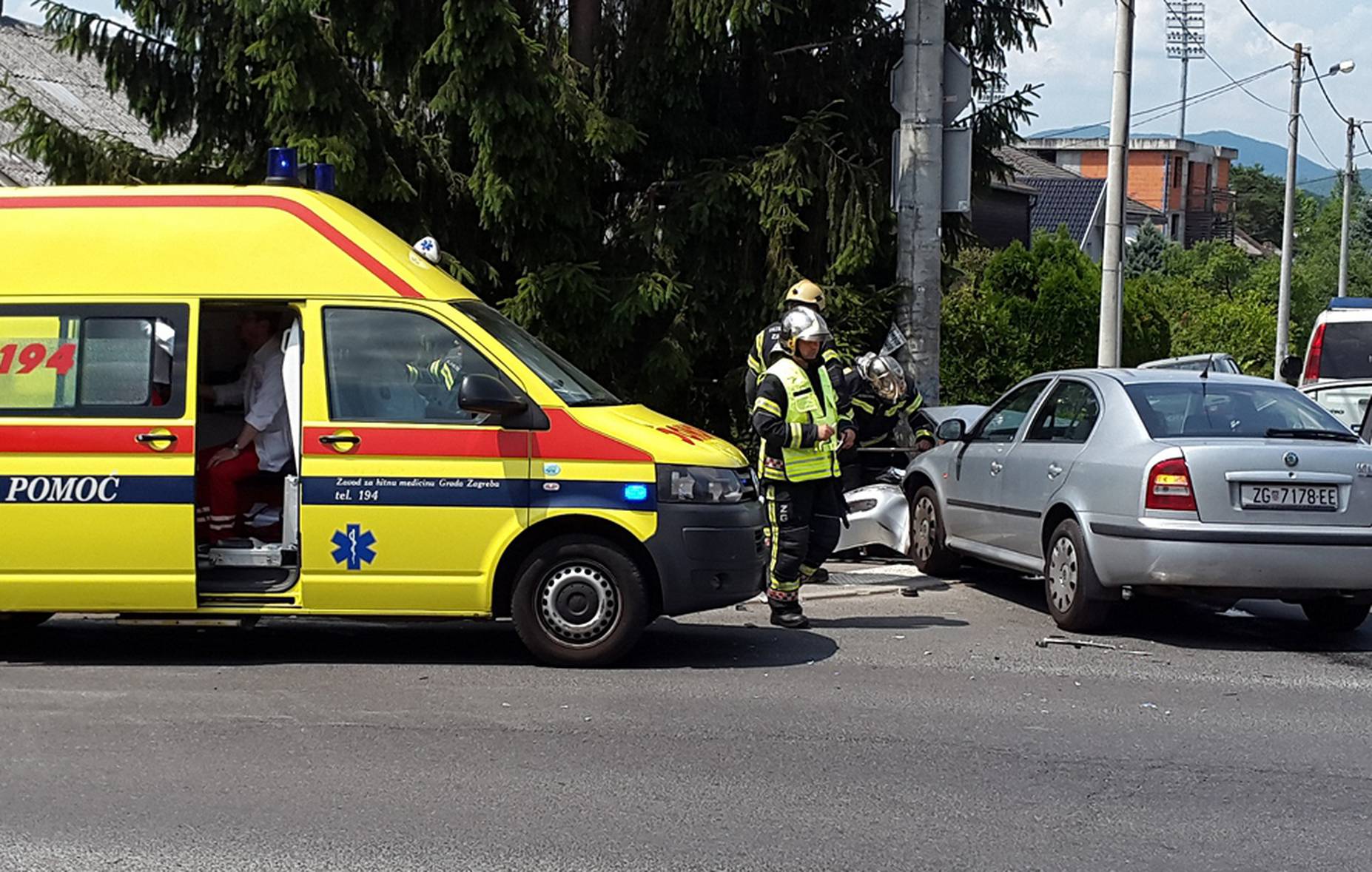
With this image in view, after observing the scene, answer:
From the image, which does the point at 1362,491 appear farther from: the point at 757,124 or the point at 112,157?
the point at 112,157

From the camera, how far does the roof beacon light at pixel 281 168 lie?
28.3 feet

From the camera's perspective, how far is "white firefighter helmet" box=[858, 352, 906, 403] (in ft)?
41.7

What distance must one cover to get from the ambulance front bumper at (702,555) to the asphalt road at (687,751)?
384 millimetres

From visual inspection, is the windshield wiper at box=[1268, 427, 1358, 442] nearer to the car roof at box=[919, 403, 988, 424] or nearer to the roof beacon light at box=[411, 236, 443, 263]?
the car roof at box=[919, 403, 988, 424]

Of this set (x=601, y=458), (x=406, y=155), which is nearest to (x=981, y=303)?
(x=406, y=155)

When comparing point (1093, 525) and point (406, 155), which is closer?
point (1093, 525)

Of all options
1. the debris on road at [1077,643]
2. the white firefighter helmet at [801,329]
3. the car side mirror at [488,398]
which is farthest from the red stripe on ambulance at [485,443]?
the debris on road at [1077,643]

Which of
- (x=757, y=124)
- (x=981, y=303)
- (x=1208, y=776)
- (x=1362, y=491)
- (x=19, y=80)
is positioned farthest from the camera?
(x=19, y=80)

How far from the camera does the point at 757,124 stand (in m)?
14.7

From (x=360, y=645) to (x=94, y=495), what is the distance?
1679 millimetres

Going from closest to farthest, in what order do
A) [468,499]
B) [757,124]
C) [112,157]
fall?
[468,499], [112,157], [757,124]

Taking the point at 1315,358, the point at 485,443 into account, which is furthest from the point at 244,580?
Answer: the point at 1315,358

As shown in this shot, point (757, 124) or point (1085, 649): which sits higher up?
point (757, 124)

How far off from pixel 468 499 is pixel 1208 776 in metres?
3.59
